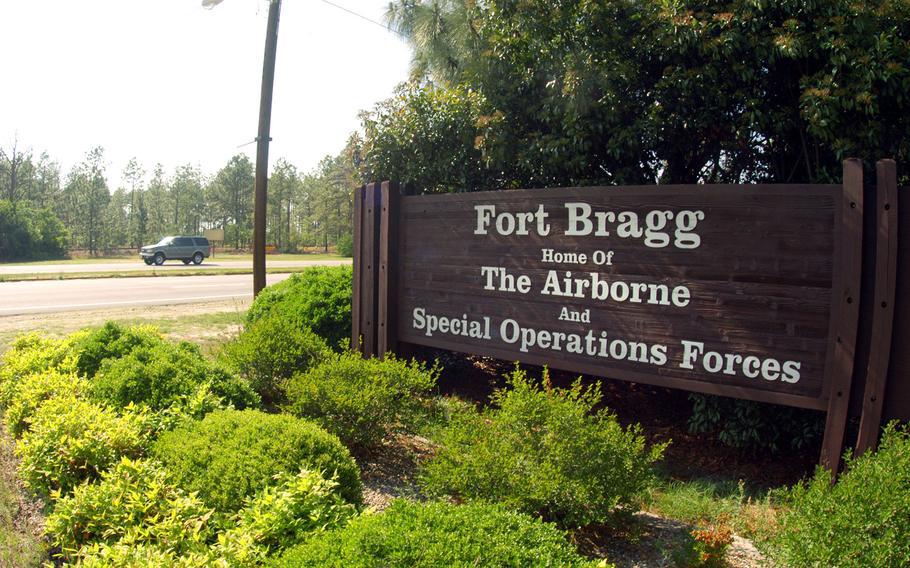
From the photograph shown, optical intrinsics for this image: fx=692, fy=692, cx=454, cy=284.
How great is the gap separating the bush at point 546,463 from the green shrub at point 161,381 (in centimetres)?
213

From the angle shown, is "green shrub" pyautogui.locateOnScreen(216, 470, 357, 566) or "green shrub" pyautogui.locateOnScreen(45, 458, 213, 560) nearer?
"green shrub" pyautogui.locateOnScreen(216, 470, 357, 566)

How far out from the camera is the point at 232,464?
3.54 m

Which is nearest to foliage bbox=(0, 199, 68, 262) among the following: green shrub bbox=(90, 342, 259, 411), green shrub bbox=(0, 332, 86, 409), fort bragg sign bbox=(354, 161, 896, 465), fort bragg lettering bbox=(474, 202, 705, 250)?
green shrub bbox=(0, 332, 86, 409)

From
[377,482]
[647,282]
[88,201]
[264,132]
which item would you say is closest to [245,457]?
[377,482]

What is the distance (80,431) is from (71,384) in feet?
4.09

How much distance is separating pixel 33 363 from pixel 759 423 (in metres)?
6.11

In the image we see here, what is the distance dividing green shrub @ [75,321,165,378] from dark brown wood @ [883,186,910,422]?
A: 5467 millimetres

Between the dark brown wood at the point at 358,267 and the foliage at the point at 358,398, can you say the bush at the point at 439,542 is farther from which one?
the dark brown wood at the point at 358,267

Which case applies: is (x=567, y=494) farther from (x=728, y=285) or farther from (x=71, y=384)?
(x=71, y=384)

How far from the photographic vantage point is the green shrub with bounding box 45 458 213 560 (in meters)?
3.18

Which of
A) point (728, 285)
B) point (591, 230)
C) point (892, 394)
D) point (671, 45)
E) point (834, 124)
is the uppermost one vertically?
point (671, 45)

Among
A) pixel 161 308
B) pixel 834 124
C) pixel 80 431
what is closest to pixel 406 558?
pixel 80 431

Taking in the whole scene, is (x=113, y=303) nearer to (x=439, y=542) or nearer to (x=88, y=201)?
(x=439, y=542)

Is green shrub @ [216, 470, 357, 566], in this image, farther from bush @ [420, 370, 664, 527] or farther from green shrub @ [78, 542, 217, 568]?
bush @ [420, 370, 664, 527]
